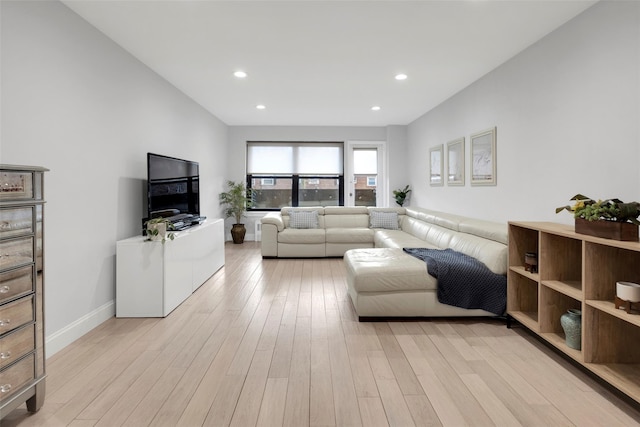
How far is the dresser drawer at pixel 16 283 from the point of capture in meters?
1.51

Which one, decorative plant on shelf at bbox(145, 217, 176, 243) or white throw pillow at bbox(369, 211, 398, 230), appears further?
white throw pillow at bbox(369, 211, 398, 230)

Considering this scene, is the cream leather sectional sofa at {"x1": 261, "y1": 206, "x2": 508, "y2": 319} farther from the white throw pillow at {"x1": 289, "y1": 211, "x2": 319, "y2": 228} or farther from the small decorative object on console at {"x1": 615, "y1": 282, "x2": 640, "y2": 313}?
the small decorative object on console at {"x1": 615, "y1": 282, "x2": 640, "y2": 313}

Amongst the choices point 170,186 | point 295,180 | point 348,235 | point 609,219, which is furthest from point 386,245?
point 295,180

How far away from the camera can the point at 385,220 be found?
6051 millimetres

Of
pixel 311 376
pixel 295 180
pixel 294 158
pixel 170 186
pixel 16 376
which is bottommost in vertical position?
pixel 311 376

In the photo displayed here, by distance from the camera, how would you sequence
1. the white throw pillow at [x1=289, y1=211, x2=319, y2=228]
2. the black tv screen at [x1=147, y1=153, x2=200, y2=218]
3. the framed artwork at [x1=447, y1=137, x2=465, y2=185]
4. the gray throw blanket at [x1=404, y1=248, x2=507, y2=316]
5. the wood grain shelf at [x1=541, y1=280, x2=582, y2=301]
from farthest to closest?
the white throw pillow at [x1=289, y1=211, x2=319, y2=228] < the framed artwork at [x1=447, y1=137, x2=465, y2=185] < the black tv screen at [x1=147, y1=153, x2=200, y2=218] < the gray throw blanket at [x1=404, y1=248, x2=507, y2=316] < the wood grain shelf at [x1=541, y1=280, x2=582, y2=301]

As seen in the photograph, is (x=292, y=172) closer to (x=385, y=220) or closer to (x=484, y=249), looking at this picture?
(x=385, y=220)

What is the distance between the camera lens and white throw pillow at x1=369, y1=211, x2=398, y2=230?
6.03 m

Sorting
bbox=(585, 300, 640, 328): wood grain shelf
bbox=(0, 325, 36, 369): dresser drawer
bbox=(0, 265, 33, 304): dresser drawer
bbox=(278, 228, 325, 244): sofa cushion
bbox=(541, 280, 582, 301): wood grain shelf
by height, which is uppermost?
bbox=(0, 265, 33, 304): dresser drawer

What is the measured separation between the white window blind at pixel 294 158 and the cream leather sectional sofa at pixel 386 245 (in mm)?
1450

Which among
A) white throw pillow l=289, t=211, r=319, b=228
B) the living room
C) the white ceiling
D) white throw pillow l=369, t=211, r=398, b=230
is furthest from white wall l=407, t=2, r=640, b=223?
white throw pillow l=289, t=211, r=319, b=228

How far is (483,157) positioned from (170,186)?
3603 mm

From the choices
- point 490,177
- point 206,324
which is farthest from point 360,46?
point 206,324

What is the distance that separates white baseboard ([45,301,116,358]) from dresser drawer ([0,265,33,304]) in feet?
2.98
